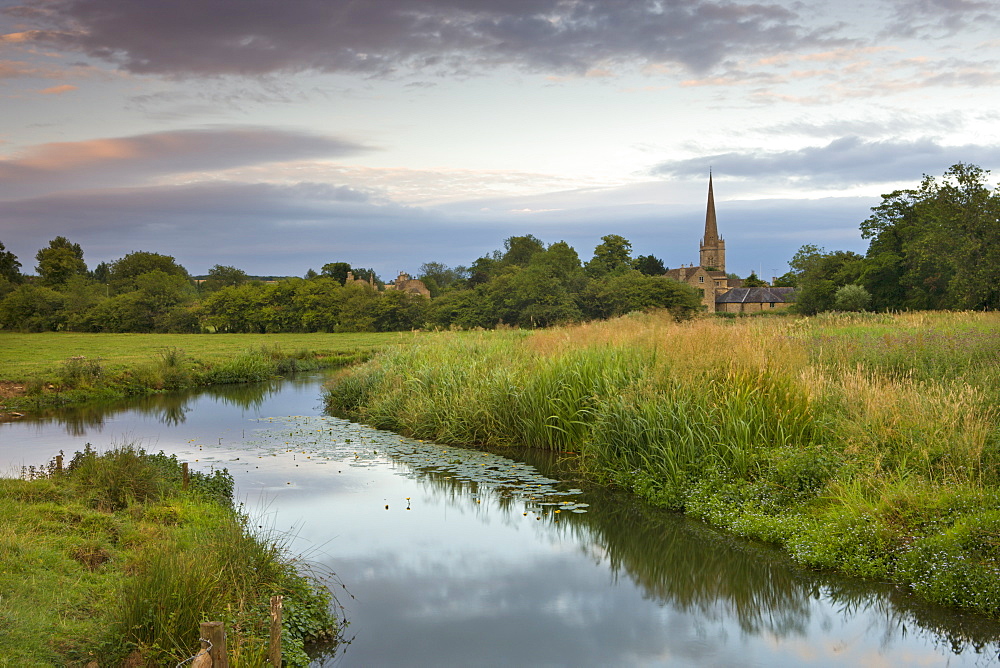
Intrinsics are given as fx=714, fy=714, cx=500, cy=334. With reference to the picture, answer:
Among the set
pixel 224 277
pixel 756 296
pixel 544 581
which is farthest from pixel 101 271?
pixel 544 581

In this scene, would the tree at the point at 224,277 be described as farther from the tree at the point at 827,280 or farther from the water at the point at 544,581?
the water at the point at 544,581

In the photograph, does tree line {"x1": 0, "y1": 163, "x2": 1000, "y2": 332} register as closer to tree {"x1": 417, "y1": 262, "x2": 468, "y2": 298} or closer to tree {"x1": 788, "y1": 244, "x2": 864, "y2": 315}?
tree {"x1": 788, "y1": 244, "x2": 864, "y2": 315}

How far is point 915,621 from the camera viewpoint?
6602mm

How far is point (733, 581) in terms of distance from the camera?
784cm

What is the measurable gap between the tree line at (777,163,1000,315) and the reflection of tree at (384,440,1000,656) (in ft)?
134

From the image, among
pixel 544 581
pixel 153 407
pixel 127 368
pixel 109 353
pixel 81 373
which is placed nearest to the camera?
pixel 544 581

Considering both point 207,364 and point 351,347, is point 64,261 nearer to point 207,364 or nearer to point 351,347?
point 351,347

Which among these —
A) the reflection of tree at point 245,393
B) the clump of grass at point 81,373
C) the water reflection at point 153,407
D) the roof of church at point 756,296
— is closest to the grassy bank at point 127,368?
the clump of grass at point 81,373

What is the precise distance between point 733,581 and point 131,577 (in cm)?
604

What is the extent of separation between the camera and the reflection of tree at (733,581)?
657 cm

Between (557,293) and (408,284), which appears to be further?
(408,284)

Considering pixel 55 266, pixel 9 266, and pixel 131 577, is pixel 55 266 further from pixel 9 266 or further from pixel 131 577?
pixel 131 577

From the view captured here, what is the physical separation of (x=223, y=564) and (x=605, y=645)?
3.47 metres

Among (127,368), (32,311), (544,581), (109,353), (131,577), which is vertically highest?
(32,311)
